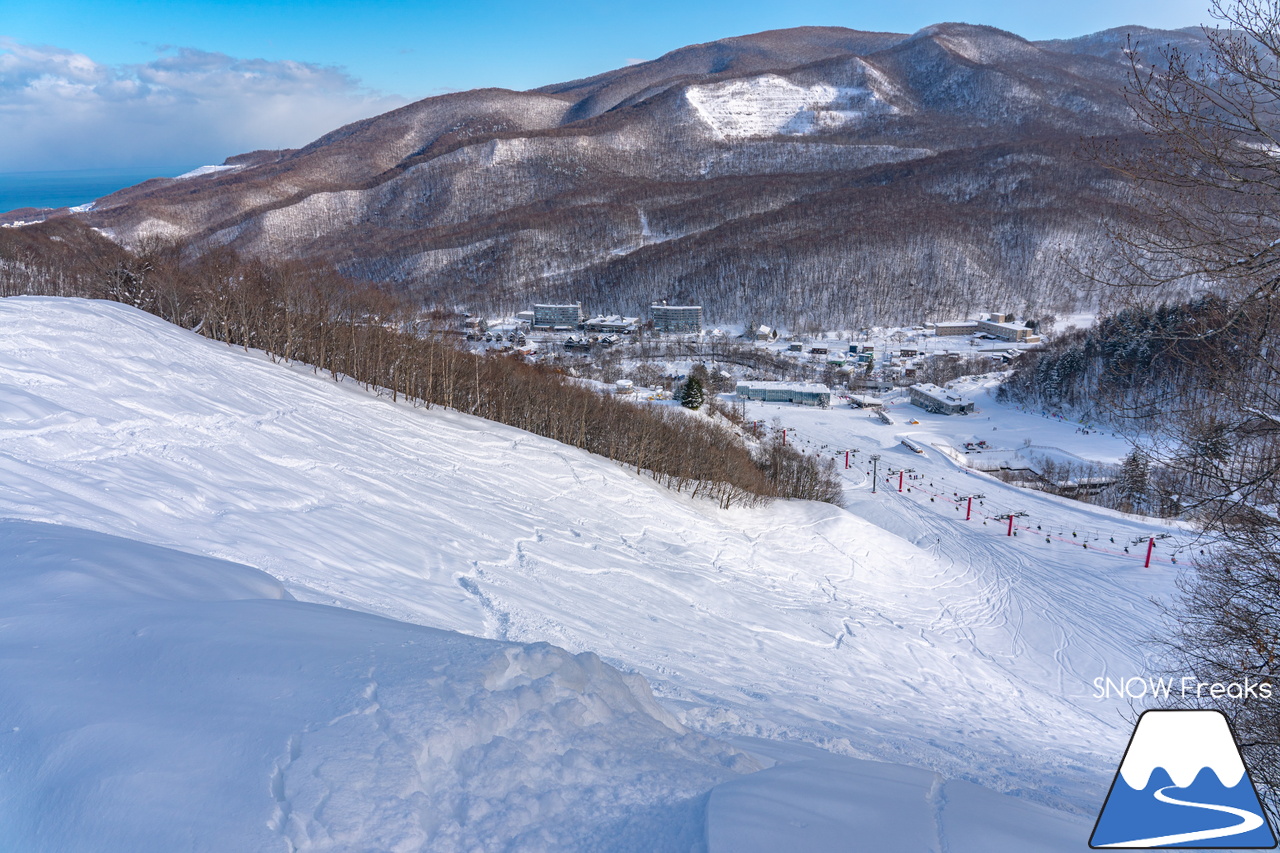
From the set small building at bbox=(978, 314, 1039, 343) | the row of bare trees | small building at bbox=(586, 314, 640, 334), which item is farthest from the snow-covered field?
small building at bbox=(586, 314, 640, 334)

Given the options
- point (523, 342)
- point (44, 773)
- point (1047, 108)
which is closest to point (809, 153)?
point (1047, 108)

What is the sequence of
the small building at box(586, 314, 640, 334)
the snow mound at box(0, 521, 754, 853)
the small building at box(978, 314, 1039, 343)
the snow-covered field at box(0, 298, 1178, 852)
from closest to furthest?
the snow mound at box(0, 521, 754, 853)
the snow-covered field at box(0, 298, 1178, 852)
the small building at box(978, 314, 1039, 343)
the small building at box(586, 314, 640, 334)

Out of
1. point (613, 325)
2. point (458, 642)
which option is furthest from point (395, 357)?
point (613, 325)

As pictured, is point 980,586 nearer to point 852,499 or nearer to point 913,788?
point 852,499

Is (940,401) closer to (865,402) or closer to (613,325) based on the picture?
(865,402)

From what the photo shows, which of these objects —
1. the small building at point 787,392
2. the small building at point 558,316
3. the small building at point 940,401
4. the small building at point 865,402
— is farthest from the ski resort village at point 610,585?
the small building at point 558,316

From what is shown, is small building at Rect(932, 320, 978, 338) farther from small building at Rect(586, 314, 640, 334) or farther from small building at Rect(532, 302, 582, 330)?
small building at Rect(532, 302, 582, 330)

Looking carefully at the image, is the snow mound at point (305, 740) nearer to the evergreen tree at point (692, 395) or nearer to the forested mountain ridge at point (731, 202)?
the evergreen tree at point (692, 395)
